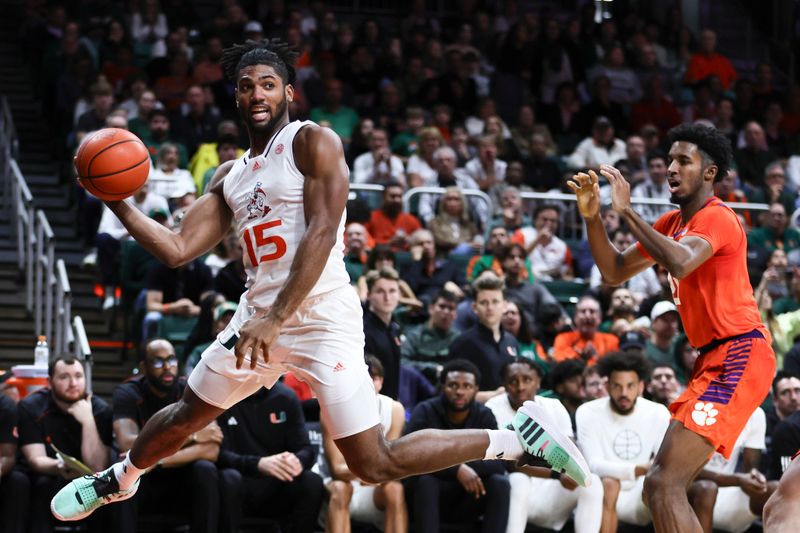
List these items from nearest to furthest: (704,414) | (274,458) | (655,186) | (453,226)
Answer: (704,414) < (274,458) < (453,226) < (655,186)

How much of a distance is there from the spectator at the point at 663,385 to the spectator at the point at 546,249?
9.50 feet

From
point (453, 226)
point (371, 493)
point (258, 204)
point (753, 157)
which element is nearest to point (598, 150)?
point (753, 157)

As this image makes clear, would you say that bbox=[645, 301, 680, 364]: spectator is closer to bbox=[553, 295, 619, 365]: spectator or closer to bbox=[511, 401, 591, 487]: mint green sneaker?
bbox=[553, 295, 619, 365]: spectator

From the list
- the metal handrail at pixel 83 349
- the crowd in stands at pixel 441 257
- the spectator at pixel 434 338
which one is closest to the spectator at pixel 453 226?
the crowd in stands at pixel 441 257

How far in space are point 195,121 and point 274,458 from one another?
6.14 m

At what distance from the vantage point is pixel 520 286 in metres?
12.6

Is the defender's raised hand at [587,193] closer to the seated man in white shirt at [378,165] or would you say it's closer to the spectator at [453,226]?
the spectator at [453,226]

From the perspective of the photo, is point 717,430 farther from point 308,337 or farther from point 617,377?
point 617,377

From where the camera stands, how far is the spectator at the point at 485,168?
48.8ft

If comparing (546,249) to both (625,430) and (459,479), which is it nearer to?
(625,430)

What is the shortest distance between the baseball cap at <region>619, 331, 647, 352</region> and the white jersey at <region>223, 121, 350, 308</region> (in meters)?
5.41

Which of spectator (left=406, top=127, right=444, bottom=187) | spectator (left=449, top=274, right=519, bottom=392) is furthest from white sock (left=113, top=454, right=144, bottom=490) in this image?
spectator (left=406, top=127, right=444, bottom=187)

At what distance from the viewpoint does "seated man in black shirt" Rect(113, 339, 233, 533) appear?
9336 millimetres

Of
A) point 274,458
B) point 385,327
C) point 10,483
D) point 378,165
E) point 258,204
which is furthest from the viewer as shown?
point 378,165
